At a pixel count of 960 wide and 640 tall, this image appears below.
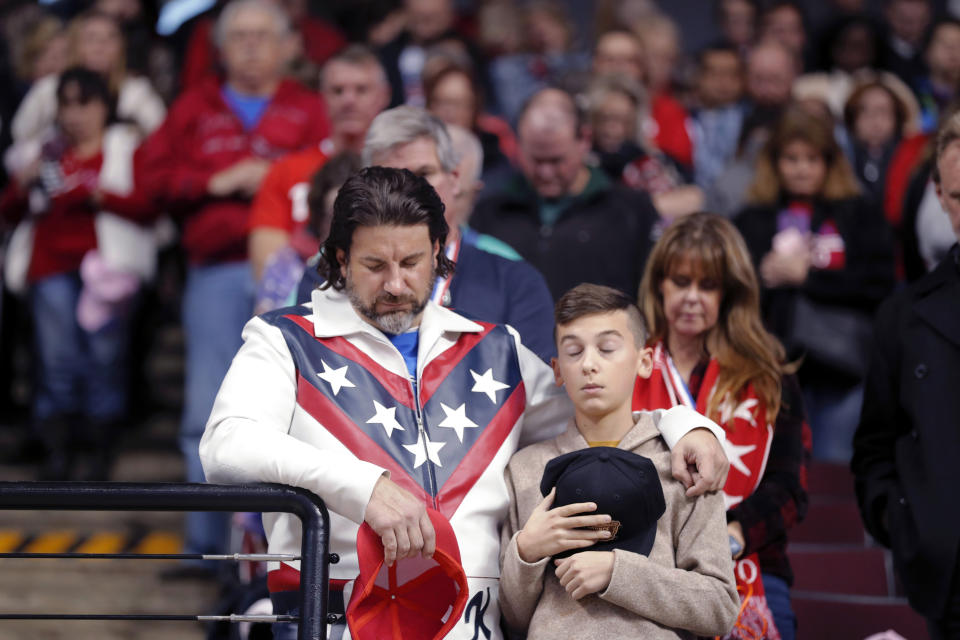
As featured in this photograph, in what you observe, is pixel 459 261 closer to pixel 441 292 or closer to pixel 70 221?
pixel 441 292

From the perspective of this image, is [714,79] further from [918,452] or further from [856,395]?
[918,452]

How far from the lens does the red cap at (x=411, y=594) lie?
9.84 feet

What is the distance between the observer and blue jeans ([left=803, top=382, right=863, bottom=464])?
19.2 ft

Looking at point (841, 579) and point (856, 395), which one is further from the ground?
point (856, 395)

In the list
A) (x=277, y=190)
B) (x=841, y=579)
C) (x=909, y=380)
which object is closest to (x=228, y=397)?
(x=909, y=380)

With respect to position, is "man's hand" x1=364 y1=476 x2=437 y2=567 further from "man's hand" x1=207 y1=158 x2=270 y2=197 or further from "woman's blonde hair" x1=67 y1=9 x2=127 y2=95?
"woman's blonde hair" x1=67 y1=9 x2=127 y2=95

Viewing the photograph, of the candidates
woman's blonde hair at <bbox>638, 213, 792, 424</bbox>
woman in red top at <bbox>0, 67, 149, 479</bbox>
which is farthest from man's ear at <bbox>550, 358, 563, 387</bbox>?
woman in red top at <bbox>0, 67, 149, 479</bbox>

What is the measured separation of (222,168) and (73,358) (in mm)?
1299

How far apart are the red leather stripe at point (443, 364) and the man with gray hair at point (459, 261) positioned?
25 centimetres

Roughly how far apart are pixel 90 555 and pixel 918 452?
7.35ft

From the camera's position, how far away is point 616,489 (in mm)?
2998

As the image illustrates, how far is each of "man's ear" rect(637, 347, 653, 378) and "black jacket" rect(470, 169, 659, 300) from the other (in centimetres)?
202

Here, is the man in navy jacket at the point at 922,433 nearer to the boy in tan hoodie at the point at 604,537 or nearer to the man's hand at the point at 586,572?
the boy in tan hoodie at the point at 604,537

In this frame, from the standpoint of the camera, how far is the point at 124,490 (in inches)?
118
